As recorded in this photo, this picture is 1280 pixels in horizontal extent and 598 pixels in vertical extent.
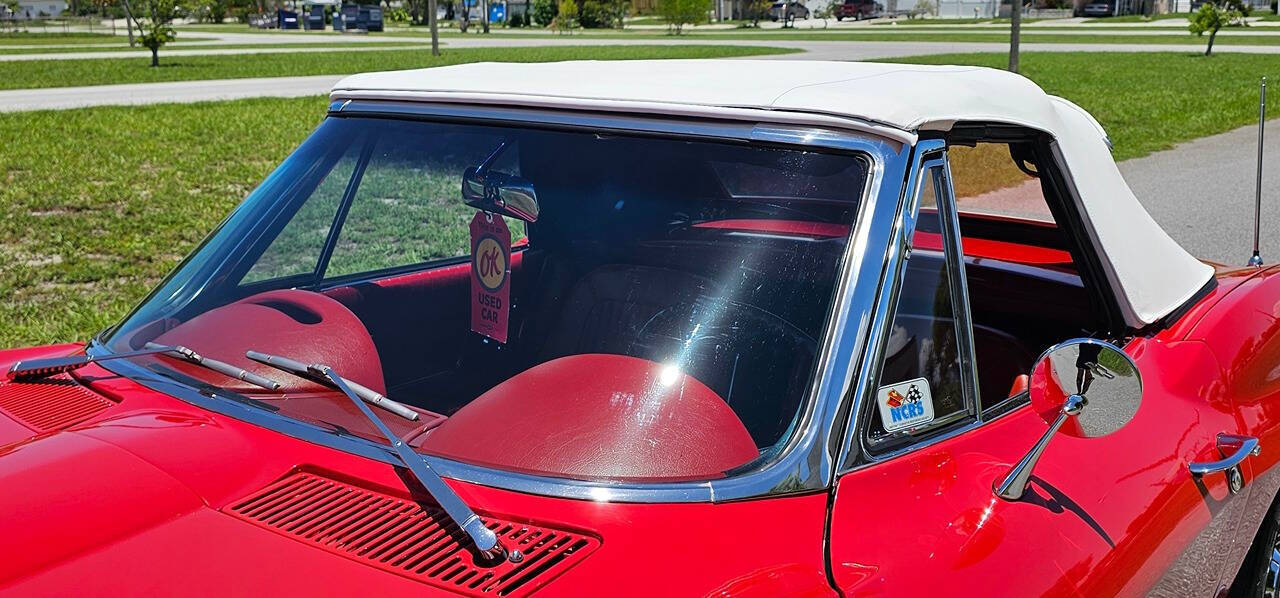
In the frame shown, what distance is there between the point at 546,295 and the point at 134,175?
890 cm

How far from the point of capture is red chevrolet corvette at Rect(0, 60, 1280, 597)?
146 centimetres

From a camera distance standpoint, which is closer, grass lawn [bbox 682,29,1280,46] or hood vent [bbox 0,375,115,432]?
hood vent [bbox 0,375,115,432]

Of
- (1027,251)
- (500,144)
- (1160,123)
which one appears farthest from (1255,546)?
(1160,123)

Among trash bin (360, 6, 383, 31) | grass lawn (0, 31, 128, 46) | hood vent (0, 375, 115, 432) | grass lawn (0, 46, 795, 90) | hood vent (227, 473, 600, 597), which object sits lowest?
hood vent (227, 473, 600, 597)

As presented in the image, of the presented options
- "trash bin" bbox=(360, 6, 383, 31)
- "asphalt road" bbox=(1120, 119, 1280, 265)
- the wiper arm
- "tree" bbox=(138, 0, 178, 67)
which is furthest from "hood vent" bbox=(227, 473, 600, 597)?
"trash bin" bbox=(360, 6, 383, 31)

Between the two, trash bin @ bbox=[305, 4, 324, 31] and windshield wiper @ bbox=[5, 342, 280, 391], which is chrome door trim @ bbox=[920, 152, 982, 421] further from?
trash bin @ bbox=[305, 4, 324, 31]

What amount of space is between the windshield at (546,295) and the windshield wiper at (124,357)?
17 mm

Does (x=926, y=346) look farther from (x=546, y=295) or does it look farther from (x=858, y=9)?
(x=858, y=9)

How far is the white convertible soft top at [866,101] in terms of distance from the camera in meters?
1.78

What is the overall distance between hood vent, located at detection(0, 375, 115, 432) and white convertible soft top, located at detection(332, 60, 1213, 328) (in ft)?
2.55

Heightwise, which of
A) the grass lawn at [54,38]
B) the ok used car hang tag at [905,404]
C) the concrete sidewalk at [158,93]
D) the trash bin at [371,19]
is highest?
the trash bin at [371,19]

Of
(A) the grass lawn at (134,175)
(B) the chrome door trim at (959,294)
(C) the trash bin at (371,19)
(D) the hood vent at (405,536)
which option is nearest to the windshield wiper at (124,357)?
(D) the hood vent at (405,536)

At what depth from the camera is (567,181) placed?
2.00 m

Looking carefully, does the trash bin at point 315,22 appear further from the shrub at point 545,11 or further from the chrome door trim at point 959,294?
the chrome door trim at point 959,294
